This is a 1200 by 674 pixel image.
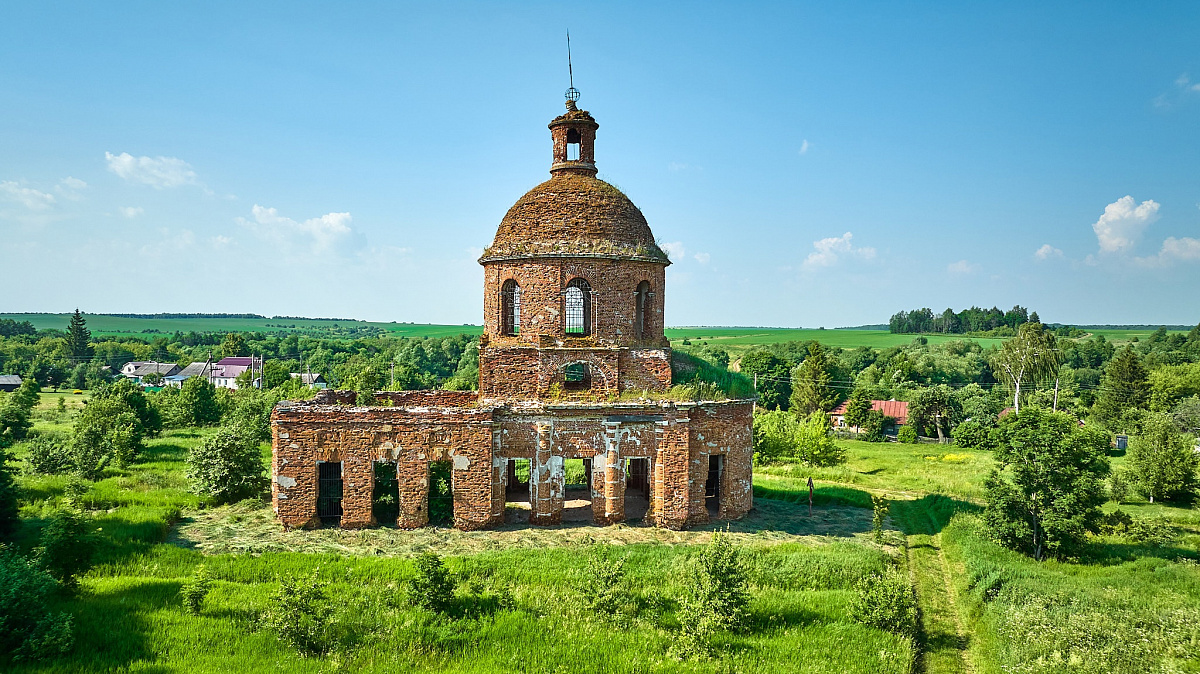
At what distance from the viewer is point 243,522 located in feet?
65.9

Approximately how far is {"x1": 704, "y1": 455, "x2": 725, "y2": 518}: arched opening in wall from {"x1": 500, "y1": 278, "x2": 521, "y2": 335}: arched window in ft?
26.1

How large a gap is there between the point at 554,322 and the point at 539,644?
10940 millimetres

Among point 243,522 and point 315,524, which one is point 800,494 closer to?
point 315,524

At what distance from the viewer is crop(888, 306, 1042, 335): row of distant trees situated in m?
137

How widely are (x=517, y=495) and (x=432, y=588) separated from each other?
1060 cm

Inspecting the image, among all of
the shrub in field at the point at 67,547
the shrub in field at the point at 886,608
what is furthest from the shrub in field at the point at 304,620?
the shrub in field at the point at 886,608

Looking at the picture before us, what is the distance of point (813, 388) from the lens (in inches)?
2621

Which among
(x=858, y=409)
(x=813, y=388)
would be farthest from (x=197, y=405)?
(x=858, y=409)

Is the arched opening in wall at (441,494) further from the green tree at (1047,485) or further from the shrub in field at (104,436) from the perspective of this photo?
the green tree at (1047,485)

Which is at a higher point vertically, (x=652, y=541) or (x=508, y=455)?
(x=508, y=455)

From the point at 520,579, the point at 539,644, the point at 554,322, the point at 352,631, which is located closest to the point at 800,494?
the point at 554,322

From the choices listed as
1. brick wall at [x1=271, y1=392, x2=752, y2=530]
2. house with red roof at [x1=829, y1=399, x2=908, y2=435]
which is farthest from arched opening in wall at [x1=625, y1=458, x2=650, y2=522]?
house with red roof at [x1=829, y1=399, x2=908, y2=435]

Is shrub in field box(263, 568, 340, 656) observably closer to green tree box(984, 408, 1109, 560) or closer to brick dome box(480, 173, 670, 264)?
brick dome box(480, 173, 670, 264)

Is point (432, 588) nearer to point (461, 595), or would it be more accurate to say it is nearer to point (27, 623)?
point (461, 595)
